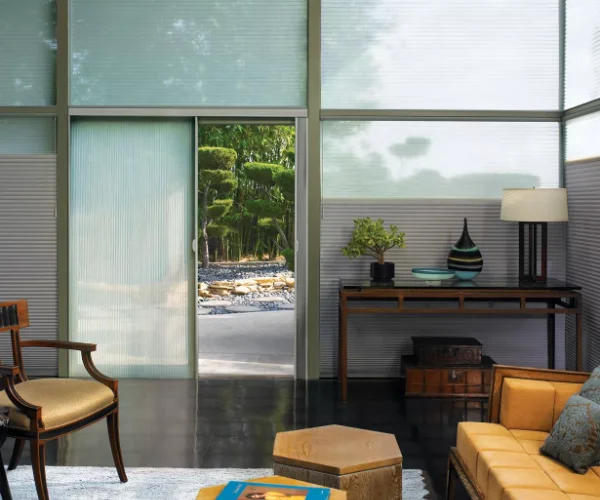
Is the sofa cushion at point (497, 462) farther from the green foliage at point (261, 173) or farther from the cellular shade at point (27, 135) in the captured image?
the green foliage at point (261, 173)

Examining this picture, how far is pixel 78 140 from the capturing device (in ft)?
18.7

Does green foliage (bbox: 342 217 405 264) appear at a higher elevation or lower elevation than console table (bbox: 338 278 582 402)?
higher

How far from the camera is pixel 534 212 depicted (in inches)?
200

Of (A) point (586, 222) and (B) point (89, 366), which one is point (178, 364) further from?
(A) point (586, 222)

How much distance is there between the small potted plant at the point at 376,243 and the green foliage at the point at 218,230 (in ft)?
8.33

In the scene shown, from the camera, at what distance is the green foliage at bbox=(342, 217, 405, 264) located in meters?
5.35

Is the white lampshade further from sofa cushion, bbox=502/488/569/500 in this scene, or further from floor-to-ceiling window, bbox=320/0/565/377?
sofa cushion, bbox=502/488/569/500

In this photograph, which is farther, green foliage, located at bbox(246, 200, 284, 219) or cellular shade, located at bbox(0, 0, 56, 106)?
green foliage, located at bbox(246, 200, 284, 219)

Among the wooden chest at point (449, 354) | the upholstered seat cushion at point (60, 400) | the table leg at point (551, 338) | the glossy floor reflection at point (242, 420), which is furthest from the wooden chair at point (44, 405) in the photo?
the table leg at point (551, 338)

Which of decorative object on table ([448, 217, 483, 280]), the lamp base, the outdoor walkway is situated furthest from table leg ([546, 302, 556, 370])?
the outdoor walkway

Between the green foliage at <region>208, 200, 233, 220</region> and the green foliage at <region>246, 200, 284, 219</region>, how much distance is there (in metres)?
0.19

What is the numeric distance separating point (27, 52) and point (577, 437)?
455 cm

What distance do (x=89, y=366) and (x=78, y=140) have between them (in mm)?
2403

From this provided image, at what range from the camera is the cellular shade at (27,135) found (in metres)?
5.67
